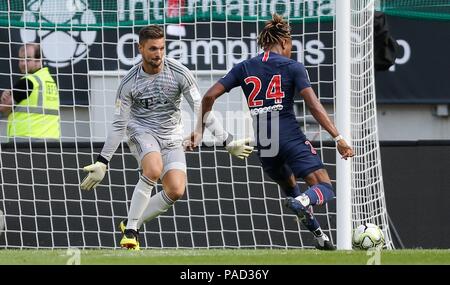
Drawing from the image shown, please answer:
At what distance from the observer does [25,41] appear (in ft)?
47.6

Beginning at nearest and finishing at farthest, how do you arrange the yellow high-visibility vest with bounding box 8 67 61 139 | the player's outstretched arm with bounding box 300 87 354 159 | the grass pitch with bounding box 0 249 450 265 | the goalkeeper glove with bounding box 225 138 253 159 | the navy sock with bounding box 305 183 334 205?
the grass pitch with bounding box 0 249 450 265 < the player's outstretched arm with bounding box 300 87 354 159 < the navy sock with bounding box 305 183 334 205 < the goalkeeper glove with bounding box 225 138 253 159 < the yellow high-visibility vest with bounding box 8 67 61 139

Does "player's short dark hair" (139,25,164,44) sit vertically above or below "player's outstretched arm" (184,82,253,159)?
above

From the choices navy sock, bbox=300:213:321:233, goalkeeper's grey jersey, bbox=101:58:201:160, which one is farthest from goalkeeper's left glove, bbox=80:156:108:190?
navy sock, bbox=300:213:321:233

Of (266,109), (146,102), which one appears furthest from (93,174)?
(266,109)

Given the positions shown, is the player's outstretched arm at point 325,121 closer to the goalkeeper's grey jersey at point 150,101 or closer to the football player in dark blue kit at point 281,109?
the football player in dark blue kit at point 281,109

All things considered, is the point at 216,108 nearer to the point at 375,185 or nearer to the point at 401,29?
the point at 375,185

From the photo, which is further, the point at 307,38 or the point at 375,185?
the point at 307,38

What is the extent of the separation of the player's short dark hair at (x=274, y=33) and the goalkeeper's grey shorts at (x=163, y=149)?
1.25 meters

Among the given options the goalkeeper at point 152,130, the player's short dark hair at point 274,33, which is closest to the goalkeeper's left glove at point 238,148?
the goalkeeper at point 152,130

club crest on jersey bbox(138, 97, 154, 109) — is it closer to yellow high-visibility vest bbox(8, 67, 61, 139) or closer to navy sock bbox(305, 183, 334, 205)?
navy sock bbox(305, 183, 334, 205)

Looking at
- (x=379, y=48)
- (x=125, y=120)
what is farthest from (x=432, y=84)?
(x=125, y=120)

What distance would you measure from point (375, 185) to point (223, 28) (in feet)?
8.34

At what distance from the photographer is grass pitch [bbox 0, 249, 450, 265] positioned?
353 inches

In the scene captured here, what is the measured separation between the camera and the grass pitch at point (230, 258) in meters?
8.97
